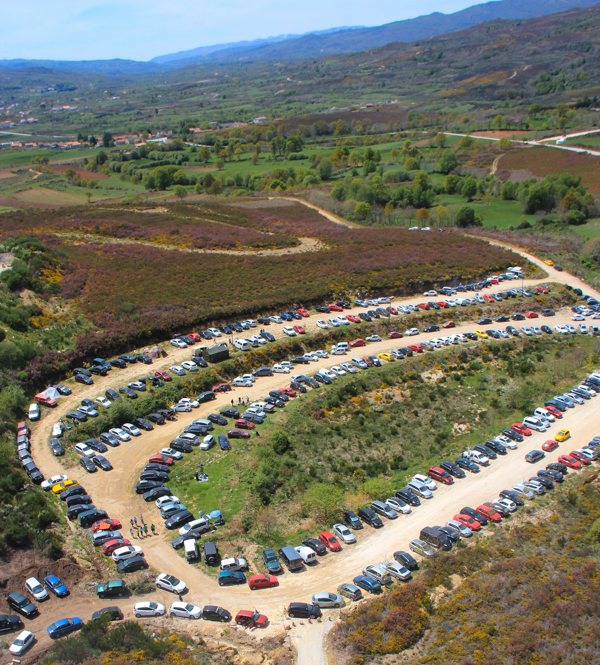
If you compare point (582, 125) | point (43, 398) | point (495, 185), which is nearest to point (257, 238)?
point (43, 398)

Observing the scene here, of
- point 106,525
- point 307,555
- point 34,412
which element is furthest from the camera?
point 34,412

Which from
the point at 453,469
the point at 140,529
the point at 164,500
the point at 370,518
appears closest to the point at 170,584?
the point at 140,529

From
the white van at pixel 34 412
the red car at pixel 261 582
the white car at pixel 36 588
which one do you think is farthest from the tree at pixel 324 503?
the white van at pixel 34 412

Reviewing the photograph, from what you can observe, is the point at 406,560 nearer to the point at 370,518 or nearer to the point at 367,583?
the point at 367,583

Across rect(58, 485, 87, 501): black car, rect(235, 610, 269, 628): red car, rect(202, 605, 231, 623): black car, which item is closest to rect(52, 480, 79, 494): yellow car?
rect(58, 485, 87, 501): black car

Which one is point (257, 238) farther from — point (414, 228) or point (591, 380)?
point (591, 380)

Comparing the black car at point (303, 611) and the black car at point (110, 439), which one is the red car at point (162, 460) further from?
the black car at point (303, 611)

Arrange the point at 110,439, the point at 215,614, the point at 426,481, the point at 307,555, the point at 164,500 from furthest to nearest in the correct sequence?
the point at 110,439, the point at 426,481, the point at 164,500, the point at 307,555, the point at 215,614
